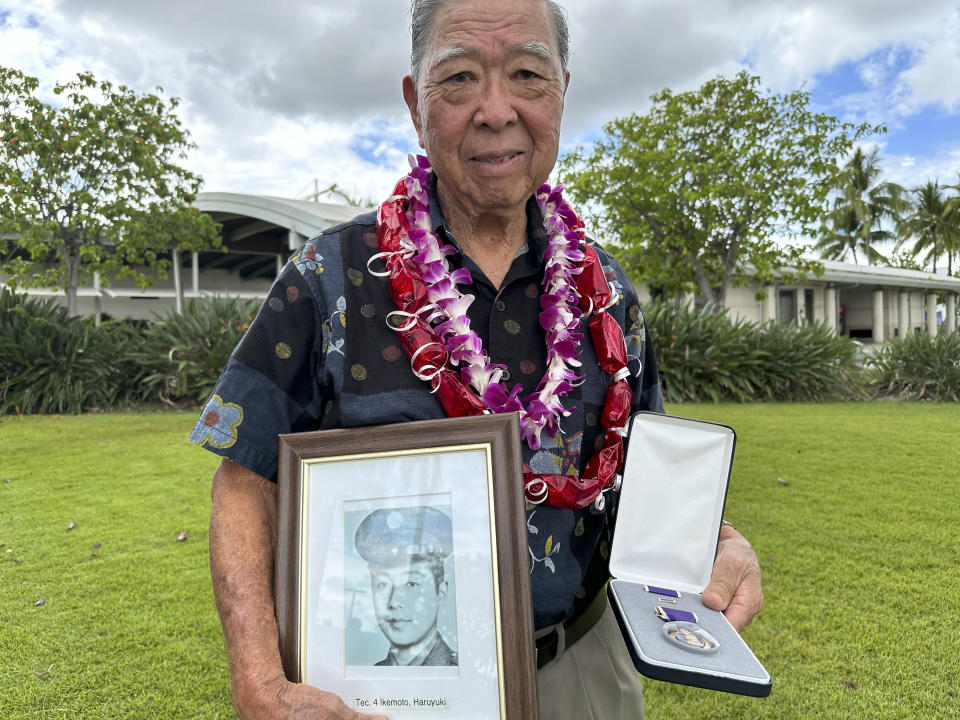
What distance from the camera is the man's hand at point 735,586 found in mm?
1468

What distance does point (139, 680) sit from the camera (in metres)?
3.33

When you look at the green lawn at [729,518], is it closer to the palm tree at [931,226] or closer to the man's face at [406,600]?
the man's face at [406,600]

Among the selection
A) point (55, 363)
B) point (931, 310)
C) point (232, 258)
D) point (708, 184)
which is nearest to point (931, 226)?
point (931, 310)

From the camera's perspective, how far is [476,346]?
1.49 metres

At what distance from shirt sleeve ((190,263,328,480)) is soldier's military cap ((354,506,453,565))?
1.01 feet

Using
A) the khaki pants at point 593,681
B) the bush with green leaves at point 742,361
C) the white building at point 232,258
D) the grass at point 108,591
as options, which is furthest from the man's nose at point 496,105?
the white building at point 232,258

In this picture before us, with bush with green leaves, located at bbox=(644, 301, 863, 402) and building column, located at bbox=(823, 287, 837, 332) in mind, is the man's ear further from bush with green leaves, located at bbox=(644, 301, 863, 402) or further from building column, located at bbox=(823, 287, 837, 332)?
building column, located at bbox=(823, 287, 837, 332)

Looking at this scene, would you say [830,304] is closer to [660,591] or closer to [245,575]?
[660,591]

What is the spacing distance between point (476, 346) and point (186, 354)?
1138cm

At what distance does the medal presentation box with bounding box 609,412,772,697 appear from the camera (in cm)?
144

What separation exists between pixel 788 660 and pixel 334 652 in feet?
10.5

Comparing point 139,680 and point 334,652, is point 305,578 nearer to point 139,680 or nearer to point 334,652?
point 334,652

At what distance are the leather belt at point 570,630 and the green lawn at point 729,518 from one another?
6.19ft

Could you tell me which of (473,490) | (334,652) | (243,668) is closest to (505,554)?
(473,490)
